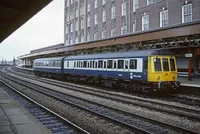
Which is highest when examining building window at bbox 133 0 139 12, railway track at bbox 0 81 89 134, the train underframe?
building window at bbox 133 0 139 12

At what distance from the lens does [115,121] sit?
31.0ft

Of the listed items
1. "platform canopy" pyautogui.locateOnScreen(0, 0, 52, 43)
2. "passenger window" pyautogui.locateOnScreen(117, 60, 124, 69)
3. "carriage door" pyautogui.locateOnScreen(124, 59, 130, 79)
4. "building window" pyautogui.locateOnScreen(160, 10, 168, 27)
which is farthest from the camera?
"building window" pyautogui.locateOnScreen(160, 10, 168, 27)

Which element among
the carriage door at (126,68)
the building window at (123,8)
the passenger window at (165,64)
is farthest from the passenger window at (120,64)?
the building window at (123,8)

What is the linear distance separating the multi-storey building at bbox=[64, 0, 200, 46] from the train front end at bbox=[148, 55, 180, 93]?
926cm

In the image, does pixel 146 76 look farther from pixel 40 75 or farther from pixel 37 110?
pixel 40 75

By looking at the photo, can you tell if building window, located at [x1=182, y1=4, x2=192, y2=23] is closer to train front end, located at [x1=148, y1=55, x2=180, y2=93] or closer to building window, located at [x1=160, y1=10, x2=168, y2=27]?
building window, located at [x1=160, y1=10, x2=168, y2=27]

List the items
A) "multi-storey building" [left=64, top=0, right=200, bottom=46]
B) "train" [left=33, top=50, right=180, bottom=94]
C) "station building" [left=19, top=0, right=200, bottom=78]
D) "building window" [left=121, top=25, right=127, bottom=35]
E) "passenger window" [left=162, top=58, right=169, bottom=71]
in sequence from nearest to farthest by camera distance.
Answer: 1. "train" [left=33, top=50, right=180, bottom=94]
2. "passenger window" [left=162, top=58, right=169, bottom=71]
3. "station building" [left=19, top=0, right=200, bottom=78]
4. "multi-storey building" [left=64, top=0, right=200, bottom=46]
5. "building window" [left=121, top=25, right=127, bottom=35]

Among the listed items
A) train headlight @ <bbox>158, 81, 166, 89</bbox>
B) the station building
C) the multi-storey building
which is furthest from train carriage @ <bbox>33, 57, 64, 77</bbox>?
train headlight @ <bbox>158, 81, 166, 89</bbox>

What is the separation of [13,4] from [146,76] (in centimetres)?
1152

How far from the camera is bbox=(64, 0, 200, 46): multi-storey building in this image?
28406 mm

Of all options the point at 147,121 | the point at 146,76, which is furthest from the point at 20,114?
the point at 146,76

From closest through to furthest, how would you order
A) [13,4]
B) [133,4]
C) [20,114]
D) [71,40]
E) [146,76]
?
[13,4] < [20,114] < [146,76] < [133,4] < [71,40]

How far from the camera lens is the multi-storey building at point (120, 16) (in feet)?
93.2

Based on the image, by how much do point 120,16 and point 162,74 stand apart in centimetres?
2533
